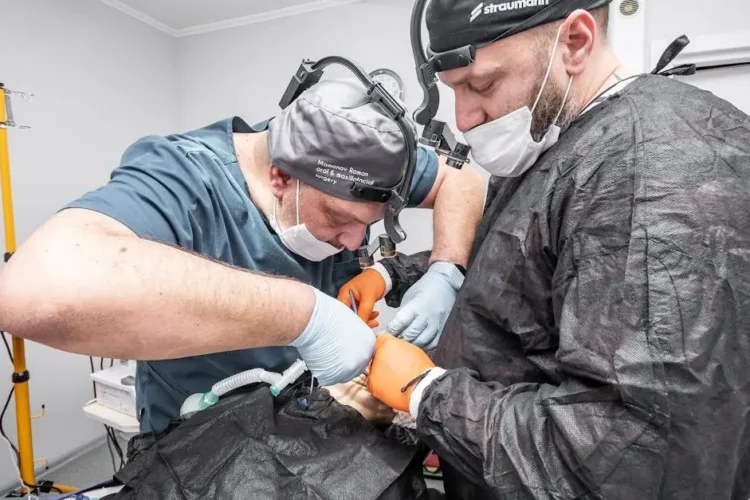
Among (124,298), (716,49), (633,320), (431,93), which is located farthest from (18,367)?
(716,49)

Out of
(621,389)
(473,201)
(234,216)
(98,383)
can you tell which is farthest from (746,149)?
(98,383)

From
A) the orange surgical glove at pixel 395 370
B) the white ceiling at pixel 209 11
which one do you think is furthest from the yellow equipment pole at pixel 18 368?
the orange surgical glove at pixel 395 370

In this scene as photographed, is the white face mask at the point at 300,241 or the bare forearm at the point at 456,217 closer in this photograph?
the white face mask at the point at 300,241

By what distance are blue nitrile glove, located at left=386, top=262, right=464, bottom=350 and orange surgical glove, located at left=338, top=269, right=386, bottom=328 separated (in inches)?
3.8

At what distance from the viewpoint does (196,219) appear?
3.08 ft

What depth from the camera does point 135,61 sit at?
2744 mm

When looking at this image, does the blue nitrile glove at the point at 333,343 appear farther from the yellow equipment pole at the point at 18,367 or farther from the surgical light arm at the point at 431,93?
the yellow equipment pole at the point at 18,367

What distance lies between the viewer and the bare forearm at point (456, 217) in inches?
51.1

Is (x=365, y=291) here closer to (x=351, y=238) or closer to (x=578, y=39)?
(x=351, y=238)

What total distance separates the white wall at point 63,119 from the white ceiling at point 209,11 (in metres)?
0.09

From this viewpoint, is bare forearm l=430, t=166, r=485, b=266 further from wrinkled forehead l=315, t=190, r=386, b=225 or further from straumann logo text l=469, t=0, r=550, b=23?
straumann logo text l=469, t=0, r=550, b=23

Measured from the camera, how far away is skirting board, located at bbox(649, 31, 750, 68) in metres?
1.94

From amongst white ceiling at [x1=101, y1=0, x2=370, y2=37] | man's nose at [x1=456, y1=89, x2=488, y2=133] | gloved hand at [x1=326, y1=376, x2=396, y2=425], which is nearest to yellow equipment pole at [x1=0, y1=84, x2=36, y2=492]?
white ceiling at [x1=101, y1=0, x2=370, y2=37]

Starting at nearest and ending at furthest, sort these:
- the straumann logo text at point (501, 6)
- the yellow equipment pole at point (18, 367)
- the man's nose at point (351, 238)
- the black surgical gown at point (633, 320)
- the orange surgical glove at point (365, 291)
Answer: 1. the black surgical gown at point (633, 320)
2. the straumann logo text at point (501, 6)
3. the man's nose at point (351, 238)
4. the orange surgical glove at point (365, 291)
5. the yellow equipment pole at point (18, 367)
